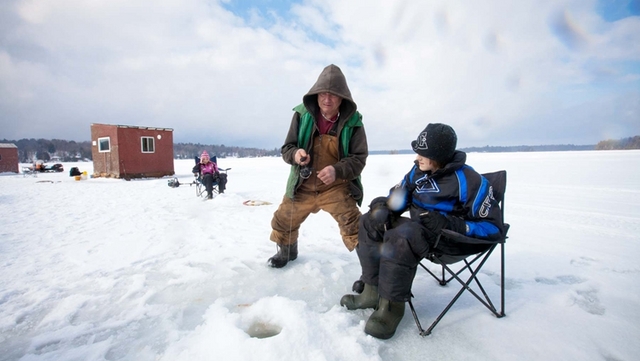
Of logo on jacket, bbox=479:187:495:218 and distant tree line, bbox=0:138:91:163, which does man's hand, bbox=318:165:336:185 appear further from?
distant tree line, bbox=0:138:91:163

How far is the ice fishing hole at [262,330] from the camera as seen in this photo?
194cm

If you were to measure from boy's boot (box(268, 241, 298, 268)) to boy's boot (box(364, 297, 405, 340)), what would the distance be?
1390 millimetres

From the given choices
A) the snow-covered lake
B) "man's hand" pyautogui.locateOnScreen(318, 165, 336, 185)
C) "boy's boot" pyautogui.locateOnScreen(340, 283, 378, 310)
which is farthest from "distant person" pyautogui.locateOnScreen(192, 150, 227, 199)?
"boy's boot" pyautogui.locateOnScreen(340, 283, 378, 310)

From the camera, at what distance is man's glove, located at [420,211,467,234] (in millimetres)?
1809

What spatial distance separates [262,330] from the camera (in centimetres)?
199

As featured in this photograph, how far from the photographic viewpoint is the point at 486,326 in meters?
2.02

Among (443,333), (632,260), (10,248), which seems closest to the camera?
(443,333)

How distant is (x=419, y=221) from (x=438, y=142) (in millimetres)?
606

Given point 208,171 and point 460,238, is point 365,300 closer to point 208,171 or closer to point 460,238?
point 460,238

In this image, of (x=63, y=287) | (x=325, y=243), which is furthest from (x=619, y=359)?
(x=63, y=287)

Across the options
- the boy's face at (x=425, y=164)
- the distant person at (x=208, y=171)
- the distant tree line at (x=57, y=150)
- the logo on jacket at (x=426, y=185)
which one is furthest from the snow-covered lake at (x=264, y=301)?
the distant tree line at (x=57, y=150)

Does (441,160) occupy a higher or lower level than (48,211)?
higher

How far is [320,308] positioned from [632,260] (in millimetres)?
3699

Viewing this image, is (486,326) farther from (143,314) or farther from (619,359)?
(143,314)
